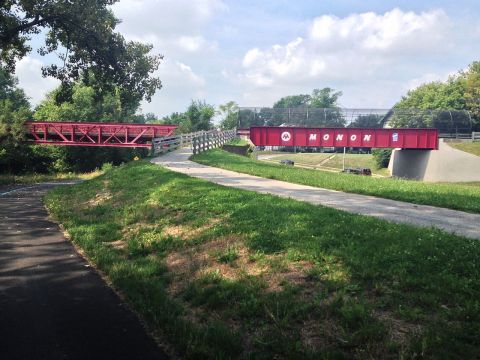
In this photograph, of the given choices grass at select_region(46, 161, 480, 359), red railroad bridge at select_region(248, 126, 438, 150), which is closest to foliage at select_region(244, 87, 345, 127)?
red railroad bridge at select_region(248, 126, 438, 150)

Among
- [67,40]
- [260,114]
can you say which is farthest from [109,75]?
[260,114]

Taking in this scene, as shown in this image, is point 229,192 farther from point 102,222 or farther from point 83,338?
point 83,338

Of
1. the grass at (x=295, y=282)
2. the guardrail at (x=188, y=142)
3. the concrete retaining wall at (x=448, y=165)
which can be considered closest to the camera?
the grass at (x=295, y=282)

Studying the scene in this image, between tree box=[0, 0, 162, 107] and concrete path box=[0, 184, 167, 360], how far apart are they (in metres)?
16.2

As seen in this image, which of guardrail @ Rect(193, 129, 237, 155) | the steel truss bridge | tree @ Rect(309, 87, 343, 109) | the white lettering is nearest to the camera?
guardrail @ Rect(193, 129, 237, 155)

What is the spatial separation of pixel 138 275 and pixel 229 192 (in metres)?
5.12

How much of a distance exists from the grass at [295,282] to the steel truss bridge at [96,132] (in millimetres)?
30704

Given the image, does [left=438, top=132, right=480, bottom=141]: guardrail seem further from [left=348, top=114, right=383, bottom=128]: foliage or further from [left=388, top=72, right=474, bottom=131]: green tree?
[left=348, top=114, right=383, bottom=128]: foliage

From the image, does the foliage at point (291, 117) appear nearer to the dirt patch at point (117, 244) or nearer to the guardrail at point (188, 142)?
the guardrail at point (188, 142)

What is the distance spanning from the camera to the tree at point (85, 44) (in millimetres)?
21734

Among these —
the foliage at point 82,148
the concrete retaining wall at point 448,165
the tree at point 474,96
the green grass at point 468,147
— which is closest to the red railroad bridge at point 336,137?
the concrete retaining wall at point 448,165

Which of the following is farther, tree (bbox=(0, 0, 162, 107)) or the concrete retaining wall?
the concrete retaining wall

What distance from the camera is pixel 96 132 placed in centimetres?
4066

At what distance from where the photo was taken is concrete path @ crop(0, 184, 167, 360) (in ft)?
14.9
